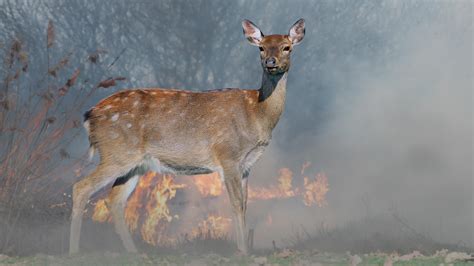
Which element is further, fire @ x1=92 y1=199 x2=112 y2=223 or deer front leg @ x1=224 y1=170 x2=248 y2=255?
fire @ x1=92 y1=199 x2=112 y2=223

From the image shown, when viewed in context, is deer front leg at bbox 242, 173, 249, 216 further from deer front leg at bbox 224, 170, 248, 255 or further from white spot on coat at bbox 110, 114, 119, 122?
white spot on coat at bbox 110, 114, 119, 122

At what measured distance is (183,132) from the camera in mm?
12289

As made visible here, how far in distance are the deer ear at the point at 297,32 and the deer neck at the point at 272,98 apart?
0.49 meters

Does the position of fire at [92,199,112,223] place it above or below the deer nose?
below

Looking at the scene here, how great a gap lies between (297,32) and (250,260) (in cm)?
355

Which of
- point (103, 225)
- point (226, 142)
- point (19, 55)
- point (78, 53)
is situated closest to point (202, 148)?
point (226, 142)

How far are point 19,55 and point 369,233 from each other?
8897 mm

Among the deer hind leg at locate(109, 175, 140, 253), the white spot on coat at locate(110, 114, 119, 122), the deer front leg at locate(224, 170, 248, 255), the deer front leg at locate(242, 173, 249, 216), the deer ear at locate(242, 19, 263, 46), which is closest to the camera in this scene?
the deer front leg at locate(224, 170, 248, 255)

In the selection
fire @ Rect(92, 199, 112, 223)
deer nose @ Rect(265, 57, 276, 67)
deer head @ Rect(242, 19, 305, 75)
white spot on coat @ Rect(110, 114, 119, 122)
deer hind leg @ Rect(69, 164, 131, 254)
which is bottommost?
deer hind leg @ Rect(69, 164, 131, 254)

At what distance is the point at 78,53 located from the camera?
29.3 meters

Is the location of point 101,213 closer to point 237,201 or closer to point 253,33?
point 237,201

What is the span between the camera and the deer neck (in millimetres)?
12117

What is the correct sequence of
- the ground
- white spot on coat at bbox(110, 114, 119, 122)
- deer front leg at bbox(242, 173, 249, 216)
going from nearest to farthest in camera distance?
the ground, deer front leg at bbox(242, 173, 249, 216), white spot on coat at bbox(110, 114, 119, 122)

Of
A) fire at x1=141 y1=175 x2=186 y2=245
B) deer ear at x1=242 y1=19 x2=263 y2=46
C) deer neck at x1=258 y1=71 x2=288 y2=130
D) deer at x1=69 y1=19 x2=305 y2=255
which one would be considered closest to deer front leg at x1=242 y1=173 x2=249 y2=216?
deer at x1=69 y1=19 x2=305 y2=255
